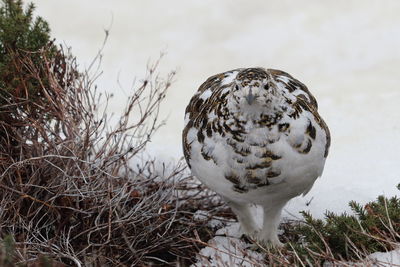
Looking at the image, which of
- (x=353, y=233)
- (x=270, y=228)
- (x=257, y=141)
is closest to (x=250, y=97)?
(x=257, y=141)

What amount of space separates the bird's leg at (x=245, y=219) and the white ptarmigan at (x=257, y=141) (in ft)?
0.99

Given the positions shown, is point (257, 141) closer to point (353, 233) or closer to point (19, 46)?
point (353, 233)

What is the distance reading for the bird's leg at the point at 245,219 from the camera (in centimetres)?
321

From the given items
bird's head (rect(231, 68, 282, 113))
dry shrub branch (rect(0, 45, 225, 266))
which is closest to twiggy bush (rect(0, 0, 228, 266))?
dry shrub branch (rect(0, 45, 225, 266))

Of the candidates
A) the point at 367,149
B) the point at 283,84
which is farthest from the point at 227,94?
the point at 367,149

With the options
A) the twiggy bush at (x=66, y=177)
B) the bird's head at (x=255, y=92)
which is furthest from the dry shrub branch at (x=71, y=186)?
the bird's head at (x=255, y=92)

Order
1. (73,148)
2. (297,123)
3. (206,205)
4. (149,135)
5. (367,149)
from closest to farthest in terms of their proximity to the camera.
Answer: (297,123), (73,148), (149,135), (206,205), (367,149)

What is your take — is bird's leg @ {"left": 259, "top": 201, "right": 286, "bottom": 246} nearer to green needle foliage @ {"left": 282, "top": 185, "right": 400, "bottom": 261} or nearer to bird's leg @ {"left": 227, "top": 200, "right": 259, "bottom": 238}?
bird's leg @ {"left": 227, "top": 200, "right": 259, "bottom": 238}

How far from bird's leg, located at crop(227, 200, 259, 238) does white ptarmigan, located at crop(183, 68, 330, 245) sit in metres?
0.30

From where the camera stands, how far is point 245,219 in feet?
10.8

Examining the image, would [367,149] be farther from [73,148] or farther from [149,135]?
[73,148]

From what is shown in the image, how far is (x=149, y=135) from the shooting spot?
335cm

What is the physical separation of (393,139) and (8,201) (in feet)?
9.42

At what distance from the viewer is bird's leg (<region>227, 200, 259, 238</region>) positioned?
10.5 ft
